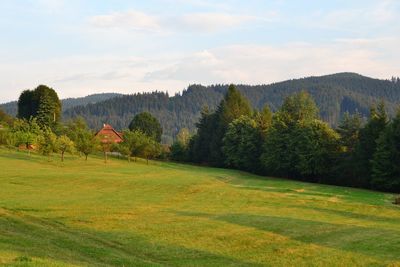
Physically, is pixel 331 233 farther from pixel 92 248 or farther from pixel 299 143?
pixel 299 143

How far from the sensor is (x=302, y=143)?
87.6m

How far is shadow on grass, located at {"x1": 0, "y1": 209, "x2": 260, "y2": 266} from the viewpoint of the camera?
70.9ft

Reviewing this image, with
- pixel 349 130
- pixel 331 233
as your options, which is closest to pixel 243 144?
pixel 349 130

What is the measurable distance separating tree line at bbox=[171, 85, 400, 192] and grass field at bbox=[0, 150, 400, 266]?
2928 cm

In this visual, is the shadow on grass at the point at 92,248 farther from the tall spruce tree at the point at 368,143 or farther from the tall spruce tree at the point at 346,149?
the tall spruce tree at the point at 346,149

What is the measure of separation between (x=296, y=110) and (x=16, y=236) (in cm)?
7728

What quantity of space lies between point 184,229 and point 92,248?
7615mm

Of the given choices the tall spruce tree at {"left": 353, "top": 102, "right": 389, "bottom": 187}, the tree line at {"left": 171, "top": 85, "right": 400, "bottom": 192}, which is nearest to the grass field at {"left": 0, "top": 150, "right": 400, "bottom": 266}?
the tree line at {"left": 171, "top": 85, "right": 400, "bottom": 192}

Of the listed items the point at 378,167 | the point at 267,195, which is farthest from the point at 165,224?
the point at 378,167

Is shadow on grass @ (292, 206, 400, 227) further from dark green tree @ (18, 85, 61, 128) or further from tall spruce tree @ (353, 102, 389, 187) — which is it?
dark green tree @ (18, 85, 61, 128)

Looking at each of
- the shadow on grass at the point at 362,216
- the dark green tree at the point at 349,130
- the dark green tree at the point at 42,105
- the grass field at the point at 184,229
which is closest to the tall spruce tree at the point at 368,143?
the dark green tree at the point at 349,130

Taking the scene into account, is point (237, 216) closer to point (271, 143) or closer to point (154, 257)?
point (154, 257)

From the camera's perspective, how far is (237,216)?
3612cm

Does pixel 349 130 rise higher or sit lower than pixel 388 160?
higher
